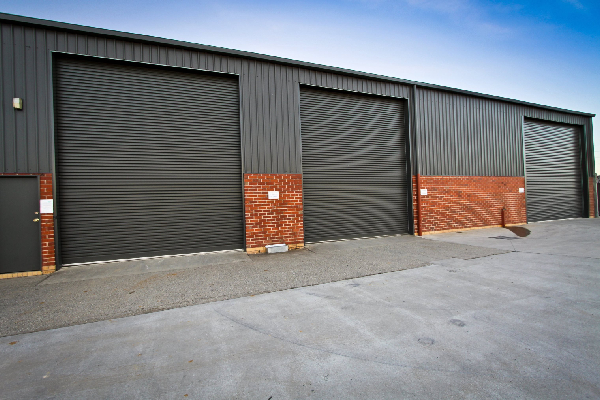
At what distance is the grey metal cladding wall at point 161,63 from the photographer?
629 centimetres

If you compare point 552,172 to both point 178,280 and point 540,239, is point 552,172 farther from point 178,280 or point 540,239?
point 178,280

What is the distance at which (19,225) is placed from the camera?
627 centimetres

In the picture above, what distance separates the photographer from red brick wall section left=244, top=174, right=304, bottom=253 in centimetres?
788

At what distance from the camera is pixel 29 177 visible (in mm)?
6332

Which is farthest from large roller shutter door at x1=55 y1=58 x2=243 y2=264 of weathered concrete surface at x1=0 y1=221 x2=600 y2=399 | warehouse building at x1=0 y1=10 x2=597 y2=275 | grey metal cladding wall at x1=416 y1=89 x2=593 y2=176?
grey metal cladding wall at x1=416 y1=89 x2=593 y2=176

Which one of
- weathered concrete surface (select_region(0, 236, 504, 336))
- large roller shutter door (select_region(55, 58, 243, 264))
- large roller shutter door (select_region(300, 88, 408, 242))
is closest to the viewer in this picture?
weathered concrete surface (select_region(0, 236, 504, 336))

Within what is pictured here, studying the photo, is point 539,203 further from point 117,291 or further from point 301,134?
point 117,291

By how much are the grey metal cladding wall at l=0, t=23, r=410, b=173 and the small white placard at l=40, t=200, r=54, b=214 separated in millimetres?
775

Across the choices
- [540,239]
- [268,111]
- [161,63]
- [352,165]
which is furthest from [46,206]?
[540,239]

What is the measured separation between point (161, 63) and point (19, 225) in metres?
5.30

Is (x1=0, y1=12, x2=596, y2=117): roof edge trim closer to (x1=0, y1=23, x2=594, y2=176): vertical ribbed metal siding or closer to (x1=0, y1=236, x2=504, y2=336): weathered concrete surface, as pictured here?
(x1=0, y1=23, x2=594, y2=176): vertical ribbed metal siding

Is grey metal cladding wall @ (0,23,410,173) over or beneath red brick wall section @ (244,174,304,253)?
over

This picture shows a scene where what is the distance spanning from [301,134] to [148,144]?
4.55 meters

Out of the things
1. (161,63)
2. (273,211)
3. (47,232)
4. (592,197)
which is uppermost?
(161,63)
